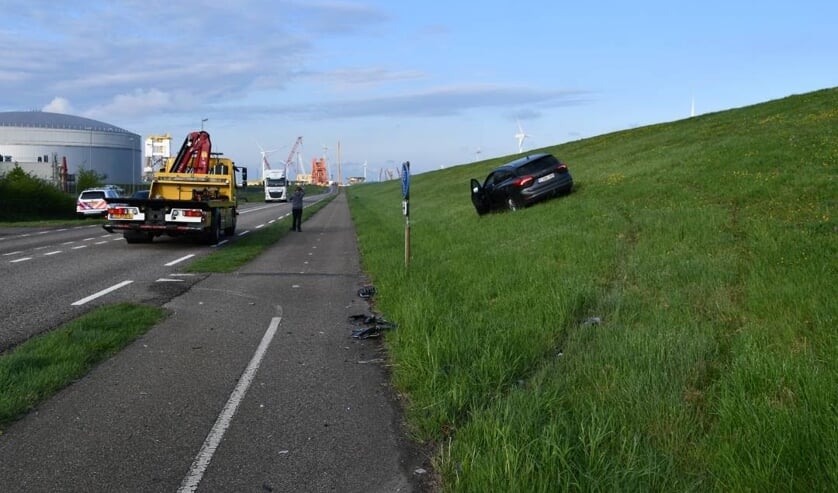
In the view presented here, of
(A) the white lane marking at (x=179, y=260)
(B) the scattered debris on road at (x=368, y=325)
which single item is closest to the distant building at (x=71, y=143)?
(A) the white lane marking at (x=179, y=260)

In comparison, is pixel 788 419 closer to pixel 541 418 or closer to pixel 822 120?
pixel 541 418

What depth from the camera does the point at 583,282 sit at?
9.39 m

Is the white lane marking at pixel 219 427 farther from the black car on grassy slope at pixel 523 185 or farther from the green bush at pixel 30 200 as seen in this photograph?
the green bush at pixel 30 200

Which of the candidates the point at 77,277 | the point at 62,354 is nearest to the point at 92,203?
the point at 77,277

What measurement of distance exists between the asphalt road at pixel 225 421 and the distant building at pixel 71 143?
99050mm

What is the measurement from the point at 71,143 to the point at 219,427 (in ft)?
383

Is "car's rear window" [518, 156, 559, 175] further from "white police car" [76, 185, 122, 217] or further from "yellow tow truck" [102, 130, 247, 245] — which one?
"white police car" [76, 185, 122, 217]

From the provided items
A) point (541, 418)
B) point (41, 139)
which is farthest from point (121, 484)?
point (41, 139)

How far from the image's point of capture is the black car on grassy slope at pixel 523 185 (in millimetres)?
21578

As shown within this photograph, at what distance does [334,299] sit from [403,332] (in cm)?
384

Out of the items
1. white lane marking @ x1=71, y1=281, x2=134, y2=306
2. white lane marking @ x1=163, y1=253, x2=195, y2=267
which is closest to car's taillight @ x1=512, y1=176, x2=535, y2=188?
white lane marking @ x1=163, y1=253, x2=195, y2=267

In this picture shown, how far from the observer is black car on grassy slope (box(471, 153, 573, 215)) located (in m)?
21.6

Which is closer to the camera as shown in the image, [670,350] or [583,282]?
[670,350]

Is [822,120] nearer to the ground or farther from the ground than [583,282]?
farther from the ground
